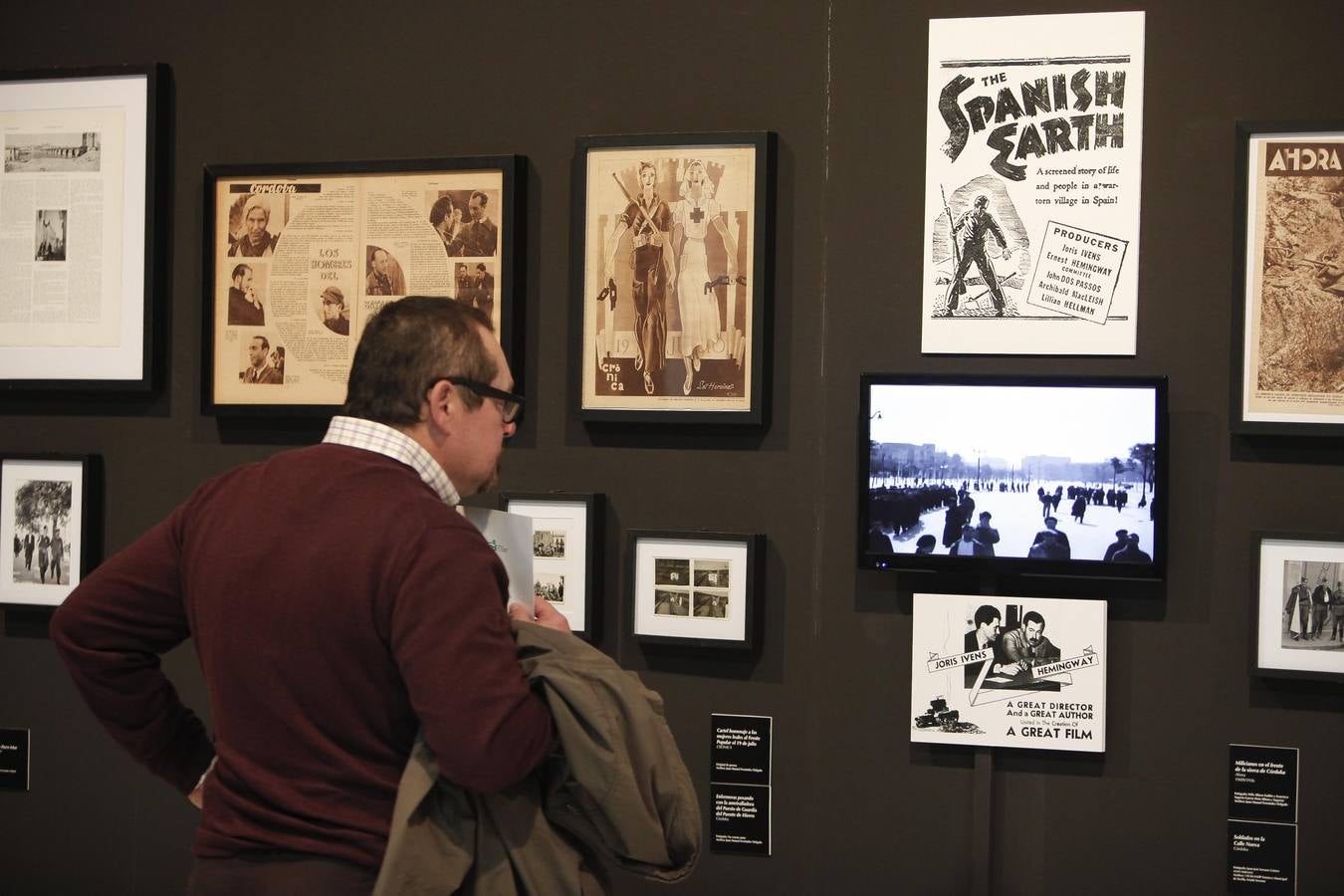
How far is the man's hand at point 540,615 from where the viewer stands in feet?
6.03

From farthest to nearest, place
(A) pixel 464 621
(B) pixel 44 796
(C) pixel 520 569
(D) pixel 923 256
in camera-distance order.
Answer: (B) pixel 44 796 < (D) pixel 923 256 < (C) pixel 520 569 < (A) pixel 464 621

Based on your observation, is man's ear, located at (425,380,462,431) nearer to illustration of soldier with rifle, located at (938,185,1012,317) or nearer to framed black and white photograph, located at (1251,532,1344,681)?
illustration of soldier with rifle, located at (938,185,1012,317)

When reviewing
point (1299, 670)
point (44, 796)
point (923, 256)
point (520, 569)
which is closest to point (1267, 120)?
point (923, 256)

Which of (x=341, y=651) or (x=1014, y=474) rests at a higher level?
(x=1014, y=474)

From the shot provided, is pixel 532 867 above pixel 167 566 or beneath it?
beneath

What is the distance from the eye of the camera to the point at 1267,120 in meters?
2.57

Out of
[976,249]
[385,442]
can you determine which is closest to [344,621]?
[385,442]

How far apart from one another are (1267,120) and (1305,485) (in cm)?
77

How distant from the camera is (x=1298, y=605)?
8.34ft

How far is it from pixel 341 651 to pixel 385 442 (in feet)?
0.98

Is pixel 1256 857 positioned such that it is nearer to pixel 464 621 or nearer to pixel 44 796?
pixel 464 621

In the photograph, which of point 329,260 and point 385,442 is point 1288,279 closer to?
point 385,442

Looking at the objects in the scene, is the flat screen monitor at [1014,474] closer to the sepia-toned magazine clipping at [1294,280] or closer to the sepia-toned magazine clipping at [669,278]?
the sepia-toned magazine clipping at [1294,280]

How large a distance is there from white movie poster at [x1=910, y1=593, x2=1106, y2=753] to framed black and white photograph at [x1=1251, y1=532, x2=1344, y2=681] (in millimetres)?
328
